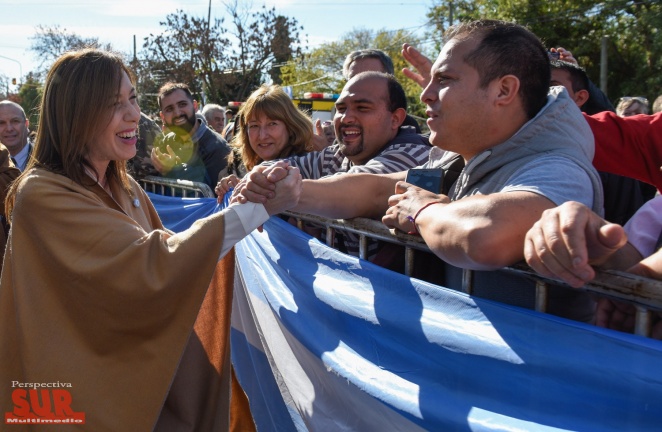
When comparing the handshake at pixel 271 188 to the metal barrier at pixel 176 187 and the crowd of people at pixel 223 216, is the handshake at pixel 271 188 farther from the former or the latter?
the metal barrier at pixel 176 187

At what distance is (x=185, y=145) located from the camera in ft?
21.1

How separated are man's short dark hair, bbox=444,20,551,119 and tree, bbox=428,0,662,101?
25.1 metres

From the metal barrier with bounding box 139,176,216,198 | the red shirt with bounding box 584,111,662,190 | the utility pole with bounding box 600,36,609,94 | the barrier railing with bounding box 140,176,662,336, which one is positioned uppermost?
the utility pole with bounding box 600,36,609,94

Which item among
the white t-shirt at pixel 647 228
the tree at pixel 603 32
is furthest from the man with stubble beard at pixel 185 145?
the tree at pixel 603 32

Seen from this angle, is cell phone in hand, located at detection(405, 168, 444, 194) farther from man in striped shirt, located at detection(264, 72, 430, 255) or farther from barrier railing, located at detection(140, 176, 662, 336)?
man in striped shirt, located at detection(264, 72, 430, 255)

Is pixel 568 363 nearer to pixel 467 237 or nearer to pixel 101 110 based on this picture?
pixel 467 237

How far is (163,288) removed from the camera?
93.4 inches

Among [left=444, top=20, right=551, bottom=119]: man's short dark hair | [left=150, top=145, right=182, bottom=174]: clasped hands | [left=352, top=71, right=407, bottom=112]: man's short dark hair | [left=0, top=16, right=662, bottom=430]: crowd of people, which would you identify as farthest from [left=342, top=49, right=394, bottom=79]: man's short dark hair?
[left=444, top=20, right=551, bottom=119]: man's short dark hair

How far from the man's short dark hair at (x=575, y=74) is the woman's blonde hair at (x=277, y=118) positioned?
67.0 inches

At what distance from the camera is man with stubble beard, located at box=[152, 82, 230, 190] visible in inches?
242

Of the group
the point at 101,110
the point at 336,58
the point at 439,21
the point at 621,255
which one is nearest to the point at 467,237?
the point at 621,255

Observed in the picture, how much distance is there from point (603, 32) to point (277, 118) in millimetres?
25321

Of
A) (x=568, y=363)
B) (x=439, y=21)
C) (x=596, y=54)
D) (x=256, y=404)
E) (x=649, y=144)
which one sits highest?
(x=439, y=21)

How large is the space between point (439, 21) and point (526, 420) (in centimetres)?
3878
